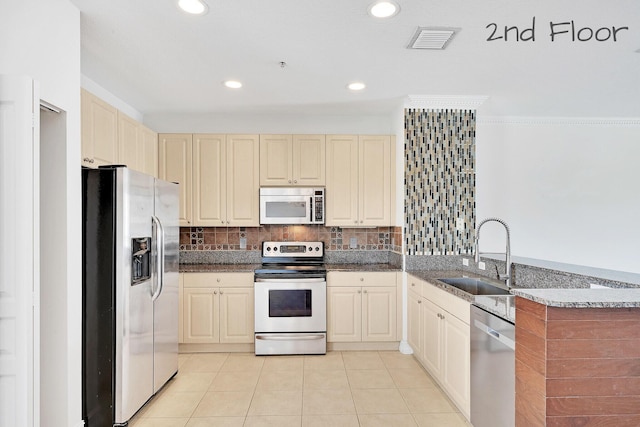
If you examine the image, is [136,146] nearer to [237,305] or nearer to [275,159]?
[275,159]

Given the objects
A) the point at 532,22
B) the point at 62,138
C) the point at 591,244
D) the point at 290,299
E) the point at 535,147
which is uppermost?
the point at 532,22

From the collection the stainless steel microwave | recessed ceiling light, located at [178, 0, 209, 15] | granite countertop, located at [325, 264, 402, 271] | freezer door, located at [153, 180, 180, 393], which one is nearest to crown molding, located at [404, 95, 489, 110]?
the stainless steel microwave

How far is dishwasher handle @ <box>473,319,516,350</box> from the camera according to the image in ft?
5.77

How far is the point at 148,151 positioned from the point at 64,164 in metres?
1.81

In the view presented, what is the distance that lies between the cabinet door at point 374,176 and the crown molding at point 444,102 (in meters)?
0.51

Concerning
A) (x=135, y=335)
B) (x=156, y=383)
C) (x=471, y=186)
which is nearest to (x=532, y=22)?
(x=471, y=186)

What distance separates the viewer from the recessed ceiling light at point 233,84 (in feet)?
10.3

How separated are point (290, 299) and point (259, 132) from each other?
6.12 feet

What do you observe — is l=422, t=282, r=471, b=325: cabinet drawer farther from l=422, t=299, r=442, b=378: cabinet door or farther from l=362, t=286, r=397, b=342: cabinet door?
l=362, t=286, r=397, b=342: cabinet door

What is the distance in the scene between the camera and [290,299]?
365 cm

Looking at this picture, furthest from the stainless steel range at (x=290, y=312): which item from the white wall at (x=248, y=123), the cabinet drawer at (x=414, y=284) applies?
the white wall at (x=248, y=123)

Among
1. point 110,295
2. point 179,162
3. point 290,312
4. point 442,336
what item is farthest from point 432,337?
point 179,162

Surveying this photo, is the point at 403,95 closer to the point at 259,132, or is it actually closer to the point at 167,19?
the point at 259,132

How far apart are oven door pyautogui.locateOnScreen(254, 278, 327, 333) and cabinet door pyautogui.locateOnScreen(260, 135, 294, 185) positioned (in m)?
1.08
